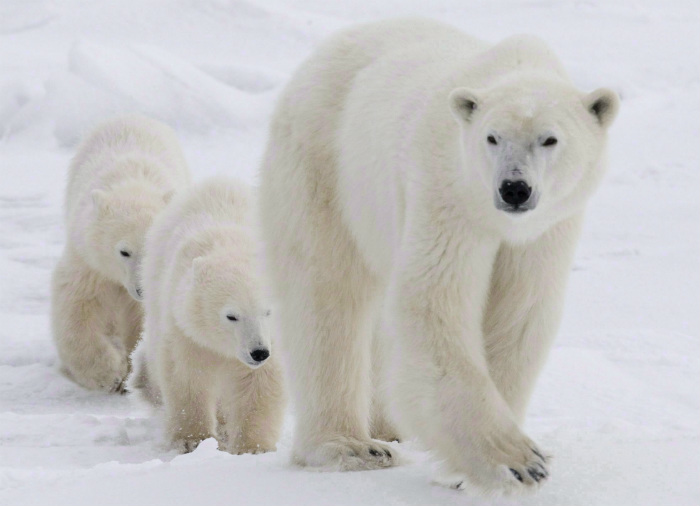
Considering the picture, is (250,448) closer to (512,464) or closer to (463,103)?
(512,464)

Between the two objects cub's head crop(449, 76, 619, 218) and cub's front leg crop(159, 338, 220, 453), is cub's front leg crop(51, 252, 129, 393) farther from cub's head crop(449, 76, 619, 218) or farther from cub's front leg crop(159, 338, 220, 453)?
cub's head crop(449, 76, 619, 218)

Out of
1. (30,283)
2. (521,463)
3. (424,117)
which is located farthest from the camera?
(30,283)

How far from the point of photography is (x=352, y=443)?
130 inches

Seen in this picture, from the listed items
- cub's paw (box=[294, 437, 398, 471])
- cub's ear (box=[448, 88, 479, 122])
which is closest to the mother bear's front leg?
cub's ear (box=[448, 88, 479, 122])

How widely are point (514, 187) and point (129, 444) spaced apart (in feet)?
10.1

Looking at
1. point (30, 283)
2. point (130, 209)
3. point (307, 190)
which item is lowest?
→ point (30, 283)

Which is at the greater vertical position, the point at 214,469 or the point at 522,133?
the point at 522,133

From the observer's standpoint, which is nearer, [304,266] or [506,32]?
[304,266]

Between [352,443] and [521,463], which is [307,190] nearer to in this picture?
[352,443]

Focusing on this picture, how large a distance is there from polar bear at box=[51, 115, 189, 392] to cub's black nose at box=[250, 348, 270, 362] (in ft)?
5.53

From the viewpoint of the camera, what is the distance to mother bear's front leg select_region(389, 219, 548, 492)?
2.55 meters

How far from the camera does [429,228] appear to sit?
272 cm

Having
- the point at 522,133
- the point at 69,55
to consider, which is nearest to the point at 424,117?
the point at 522,133

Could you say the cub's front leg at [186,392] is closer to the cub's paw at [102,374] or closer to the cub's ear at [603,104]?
the cub's paw at [102,374]
